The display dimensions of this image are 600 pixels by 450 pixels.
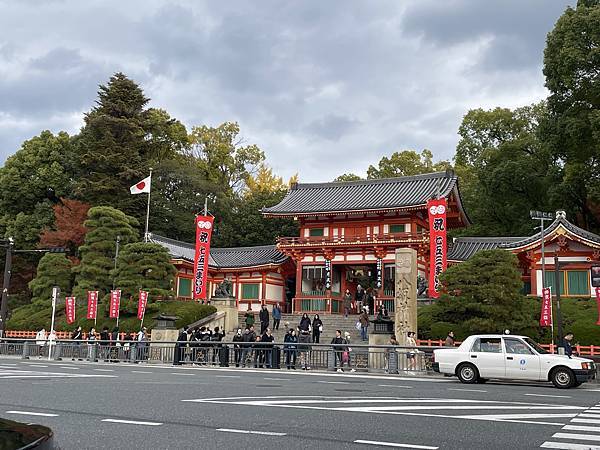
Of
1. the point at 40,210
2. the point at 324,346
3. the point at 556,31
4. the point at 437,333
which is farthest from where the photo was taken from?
the point at 40,210

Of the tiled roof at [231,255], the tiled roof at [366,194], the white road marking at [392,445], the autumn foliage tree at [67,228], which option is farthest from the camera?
the autumn foliage tree at [67,228]

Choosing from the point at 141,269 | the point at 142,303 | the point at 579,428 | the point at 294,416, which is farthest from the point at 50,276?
the point at 579,428

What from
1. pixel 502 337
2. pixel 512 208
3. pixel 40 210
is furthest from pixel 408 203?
pixel 40 210

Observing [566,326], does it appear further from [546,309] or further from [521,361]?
[521,361]

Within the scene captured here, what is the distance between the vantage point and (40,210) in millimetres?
52375

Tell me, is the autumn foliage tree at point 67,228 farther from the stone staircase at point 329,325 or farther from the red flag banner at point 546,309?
the red flag banner at point 546,309

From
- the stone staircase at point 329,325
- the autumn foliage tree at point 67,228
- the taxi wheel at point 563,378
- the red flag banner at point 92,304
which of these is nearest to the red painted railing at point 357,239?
the stone staircase at point 329,325

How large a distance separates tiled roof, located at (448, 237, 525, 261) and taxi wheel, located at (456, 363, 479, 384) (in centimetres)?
2460

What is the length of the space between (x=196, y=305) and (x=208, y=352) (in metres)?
13.4

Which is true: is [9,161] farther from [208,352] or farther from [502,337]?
[502,337]

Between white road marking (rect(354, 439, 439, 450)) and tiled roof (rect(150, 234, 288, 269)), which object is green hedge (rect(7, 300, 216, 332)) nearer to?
tiled roof (rect(150, 234, 288, 269))

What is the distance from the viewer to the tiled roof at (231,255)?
46.6m

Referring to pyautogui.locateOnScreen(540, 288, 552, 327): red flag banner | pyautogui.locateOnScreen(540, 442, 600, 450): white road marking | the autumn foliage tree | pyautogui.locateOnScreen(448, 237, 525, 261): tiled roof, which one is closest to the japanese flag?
the autumn foliage tree

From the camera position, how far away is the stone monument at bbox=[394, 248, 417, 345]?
26.4 meters
